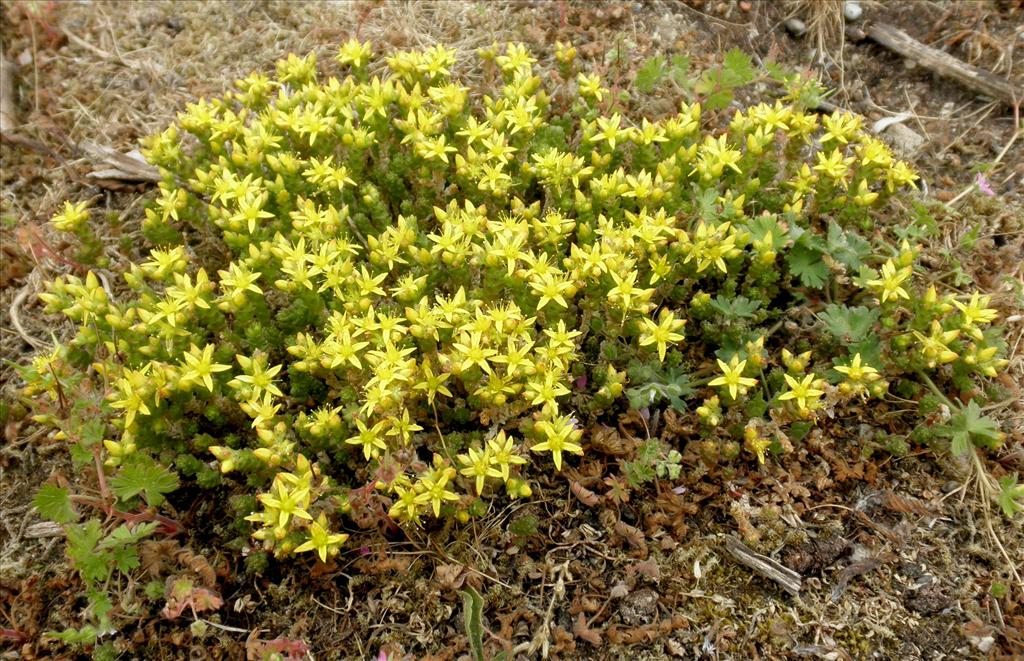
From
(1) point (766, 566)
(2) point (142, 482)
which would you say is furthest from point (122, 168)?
(1) point (766, 566)

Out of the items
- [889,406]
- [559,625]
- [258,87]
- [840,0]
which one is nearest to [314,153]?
[258,87]

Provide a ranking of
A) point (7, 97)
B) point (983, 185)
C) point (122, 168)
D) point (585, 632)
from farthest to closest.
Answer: point (7, 97) → point (122, 168) → point (983, 185) → point (585, 632)

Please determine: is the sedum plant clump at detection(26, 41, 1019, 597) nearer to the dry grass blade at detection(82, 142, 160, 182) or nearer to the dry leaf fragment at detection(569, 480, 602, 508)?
the dry leaf fragment at detection(569, 480, 602, 508)

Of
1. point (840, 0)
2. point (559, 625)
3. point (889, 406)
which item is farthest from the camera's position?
point (840, 0)

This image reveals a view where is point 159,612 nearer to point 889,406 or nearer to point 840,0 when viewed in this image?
point 889,406

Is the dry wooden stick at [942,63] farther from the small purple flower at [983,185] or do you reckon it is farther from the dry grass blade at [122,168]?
the dry grass blade at [122,168]

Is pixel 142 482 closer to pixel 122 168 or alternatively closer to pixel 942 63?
pixel 122 168

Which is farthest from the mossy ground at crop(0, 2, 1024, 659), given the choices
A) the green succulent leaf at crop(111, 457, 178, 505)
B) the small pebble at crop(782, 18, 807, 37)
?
the small pebble at crop(782, 18, 807, 37)
